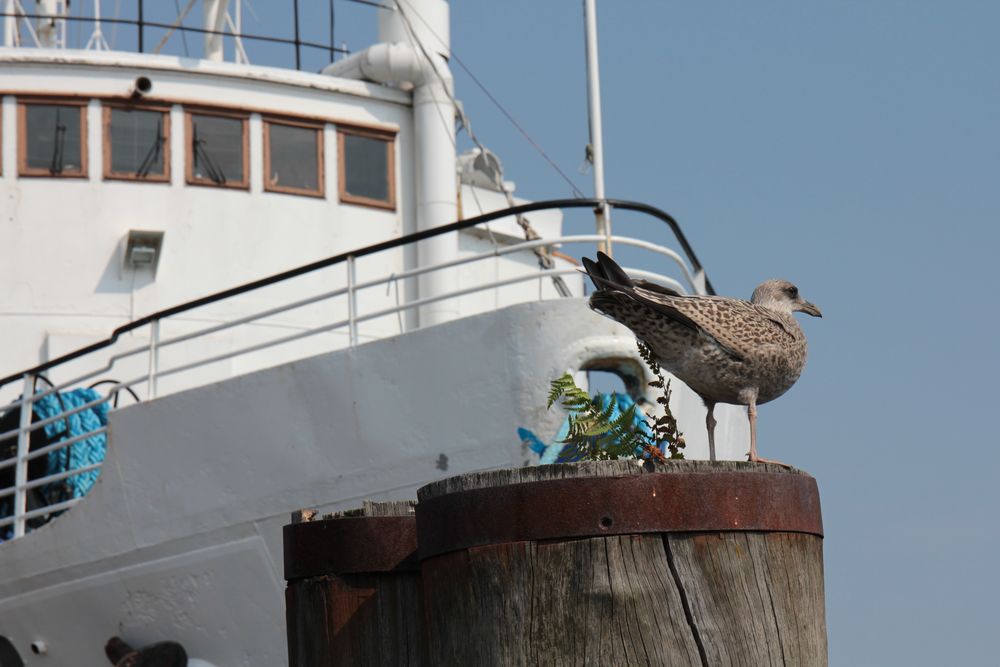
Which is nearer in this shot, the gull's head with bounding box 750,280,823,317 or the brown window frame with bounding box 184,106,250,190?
the gull's head with bounding box 750,280,823,317

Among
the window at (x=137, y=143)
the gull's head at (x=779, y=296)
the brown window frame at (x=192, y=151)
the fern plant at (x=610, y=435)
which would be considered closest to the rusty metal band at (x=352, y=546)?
the fern plant at (x=610, y=435)

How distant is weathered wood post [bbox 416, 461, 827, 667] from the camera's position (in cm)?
254

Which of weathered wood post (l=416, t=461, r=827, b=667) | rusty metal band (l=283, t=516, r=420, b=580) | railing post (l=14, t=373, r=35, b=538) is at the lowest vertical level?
weathered wood post (l=416, t=461, r=827, b=667)

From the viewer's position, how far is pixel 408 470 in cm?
889

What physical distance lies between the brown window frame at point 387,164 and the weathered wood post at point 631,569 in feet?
33.7

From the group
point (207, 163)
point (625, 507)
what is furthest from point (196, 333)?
point (625, 507)

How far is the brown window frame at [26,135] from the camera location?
40.1 feet

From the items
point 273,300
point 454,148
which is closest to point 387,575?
point 273,300

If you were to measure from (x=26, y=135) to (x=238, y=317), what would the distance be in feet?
7.56

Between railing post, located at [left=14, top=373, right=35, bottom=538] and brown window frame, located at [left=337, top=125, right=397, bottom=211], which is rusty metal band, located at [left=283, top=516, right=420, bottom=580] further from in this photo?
brown window frame, located at [left=337, top=125, right=397, bottom=211]

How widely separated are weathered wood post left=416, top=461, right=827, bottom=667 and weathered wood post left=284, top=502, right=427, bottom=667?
0.65 metres

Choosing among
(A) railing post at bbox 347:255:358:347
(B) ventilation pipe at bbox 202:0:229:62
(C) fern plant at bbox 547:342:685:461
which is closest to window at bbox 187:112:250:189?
(B) ventilation pipe at bbox 202:0:229:62

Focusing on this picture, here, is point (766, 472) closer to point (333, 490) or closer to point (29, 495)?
point (333, 490)

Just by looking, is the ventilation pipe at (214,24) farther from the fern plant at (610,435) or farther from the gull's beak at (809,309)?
the fern plant at (610,435)
